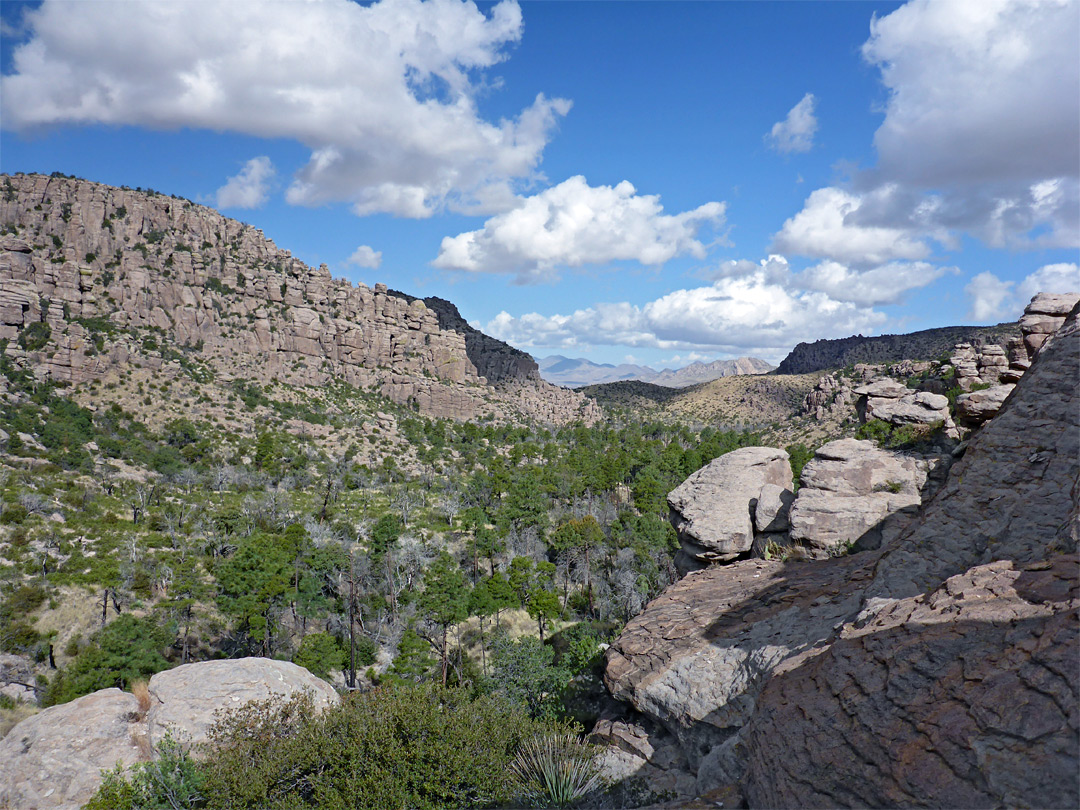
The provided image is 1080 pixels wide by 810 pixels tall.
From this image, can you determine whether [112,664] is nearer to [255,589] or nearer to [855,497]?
[255,589]

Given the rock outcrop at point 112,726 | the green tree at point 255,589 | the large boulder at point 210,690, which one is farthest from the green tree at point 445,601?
the rock outcrop at point 112,726

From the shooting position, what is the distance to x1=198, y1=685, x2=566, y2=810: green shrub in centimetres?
1283

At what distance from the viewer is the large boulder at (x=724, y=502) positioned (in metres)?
19.4

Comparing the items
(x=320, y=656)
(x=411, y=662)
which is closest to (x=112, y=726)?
(x=320, y=656)

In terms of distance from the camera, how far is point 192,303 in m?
93.3

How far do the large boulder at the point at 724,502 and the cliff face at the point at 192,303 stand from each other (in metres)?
78.4

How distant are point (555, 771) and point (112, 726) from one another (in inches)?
552

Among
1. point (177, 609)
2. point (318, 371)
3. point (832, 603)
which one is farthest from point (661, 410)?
point (832, 603)

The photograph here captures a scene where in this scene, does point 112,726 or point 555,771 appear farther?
point 112,726

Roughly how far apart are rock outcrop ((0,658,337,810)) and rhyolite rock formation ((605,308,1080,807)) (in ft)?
38.0

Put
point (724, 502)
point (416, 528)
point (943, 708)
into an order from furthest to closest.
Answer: point (416, 528), point (724, 502), point (943, 708)

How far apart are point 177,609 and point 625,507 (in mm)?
41888

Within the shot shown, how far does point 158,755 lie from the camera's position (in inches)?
613

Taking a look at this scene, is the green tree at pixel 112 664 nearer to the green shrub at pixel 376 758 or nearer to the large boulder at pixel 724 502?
the green shrub at pixel 376 758
